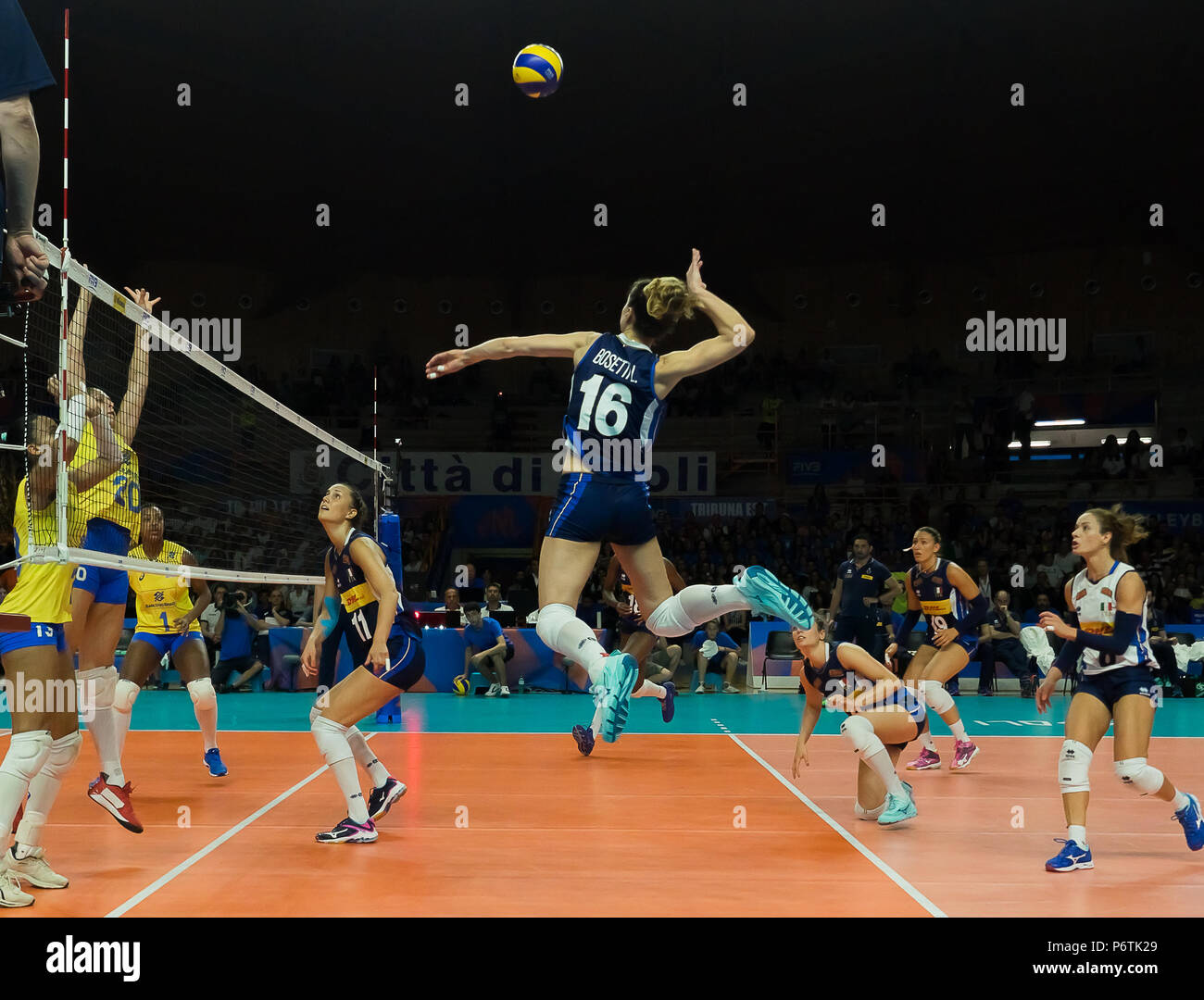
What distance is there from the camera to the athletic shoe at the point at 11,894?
15.5 ft

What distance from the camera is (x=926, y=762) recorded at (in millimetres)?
9594

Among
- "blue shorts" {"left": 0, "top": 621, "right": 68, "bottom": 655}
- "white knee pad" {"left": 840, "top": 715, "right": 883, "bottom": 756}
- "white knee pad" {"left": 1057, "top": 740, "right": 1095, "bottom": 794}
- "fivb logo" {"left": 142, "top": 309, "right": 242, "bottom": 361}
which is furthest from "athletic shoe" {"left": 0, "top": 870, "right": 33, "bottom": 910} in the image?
"fivb logo" {"left": 142, "top": 309, "right": 242, "bottom": 361}

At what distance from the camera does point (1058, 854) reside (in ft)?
18.7

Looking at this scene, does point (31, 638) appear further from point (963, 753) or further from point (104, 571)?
point (963, 753)

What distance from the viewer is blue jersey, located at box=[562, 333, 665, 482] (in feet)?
15.9

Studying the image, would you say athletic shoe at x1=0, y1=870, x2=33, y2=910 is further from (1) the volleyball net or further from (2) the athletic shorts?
(1) the volleyball net

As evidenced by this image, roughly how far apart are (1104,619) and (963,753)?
12.4ft

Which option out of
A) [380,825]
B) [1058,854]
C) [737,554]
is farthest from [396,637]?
[737,554]

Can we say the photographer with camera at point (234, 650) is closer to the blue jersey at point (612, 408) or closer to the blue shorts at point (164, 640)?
the blue shorts at point (164, 640)

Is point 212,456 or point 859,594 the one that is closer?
point 859,594

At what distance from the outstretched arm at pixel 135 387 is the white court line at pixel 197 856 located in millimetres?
2322

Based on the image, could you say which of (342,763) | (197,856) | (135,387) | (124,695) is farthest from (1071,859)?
(124,695)

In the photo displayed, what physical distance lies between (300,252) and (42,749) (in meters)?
22.8

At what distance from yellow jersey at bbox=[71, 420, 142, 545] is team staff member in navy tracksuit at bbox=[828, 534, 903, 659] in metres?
7.27
